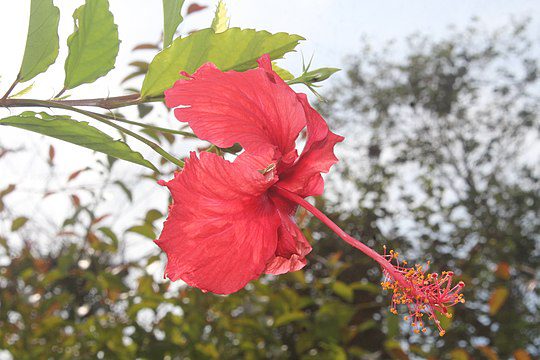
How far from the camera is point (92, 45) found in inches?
18.0

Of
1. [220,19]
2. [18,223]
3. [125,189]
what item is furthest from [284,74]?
[18,223]

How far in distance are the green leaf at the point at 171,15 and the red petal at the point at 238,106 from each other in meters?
0.09

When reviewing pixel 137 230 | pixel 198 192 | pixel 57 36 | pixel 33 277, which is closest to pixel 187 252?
pixel 198 192

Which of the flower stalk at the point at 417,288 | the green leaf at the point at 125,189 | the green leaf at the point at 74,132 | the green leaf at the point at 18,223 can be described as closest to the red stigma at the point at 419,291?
the flower stalk at the point at 417,288

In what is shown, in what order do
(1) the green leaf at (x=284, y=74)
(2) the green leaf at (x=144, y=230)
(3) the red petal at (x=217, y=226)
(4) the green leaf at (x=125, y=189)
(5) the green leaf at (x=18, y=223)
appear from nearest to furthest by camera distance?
(3) the red petal at (x=217, y=226) < (1) the green leaf at (x=284, y=74) < (2) the green leaf at (x=144, y=230) < (4) the green leaf at (x=125, y=189) < (5) the green leaf at (x=18, y=223)

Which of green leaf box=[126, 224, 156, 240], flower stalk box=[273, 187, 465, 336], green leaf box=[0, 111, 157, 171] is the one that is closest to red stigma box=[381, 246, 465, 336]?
flower stalk box=[273, 187, 465, 336]

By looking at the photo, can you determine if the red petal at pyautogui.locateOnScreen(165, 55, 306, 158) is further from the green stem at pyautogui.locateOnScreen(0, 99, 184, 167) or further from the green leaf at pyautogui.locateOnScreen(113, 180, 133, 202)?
the green leaf at pyautogui.locateOnScreen(113, 180, 133, 202)

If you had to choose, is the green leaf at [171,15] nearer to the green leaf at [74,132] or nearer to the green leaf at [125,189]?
the green leaf at [74,132]

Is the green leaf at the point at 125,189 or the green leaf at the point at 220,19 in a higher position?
the green leaf at the point at 220,19

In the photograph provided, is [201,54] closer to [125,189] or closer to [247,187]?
[247,187]

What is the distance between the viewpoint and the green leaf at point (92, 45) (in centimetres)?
45

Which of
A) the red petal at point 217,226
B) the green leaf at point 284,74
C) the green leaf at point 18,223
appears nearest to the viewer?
the red petal at point 217,226

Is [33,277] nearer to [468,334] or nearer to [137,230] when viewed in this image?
[137,230]

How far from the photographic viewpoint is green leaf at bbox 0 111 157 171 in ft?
1.29
